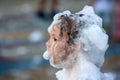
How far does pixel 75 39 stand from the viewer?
884 millimetres

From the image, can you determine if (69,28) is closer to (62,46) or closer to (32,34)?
(62,46)

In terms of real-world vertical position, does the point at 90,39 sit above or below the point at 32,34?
below

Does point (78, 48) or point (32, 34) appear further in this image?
point (32, 34)

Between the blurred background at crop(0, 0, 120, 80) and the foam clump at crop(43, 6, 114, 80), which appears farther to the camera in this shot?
the blurred background at crop(0, 0, 120, 80)

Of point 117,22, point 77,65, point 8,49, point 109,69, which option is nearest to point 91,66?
point 77,65

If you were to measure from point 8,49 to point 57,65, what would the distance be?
4.47 meters

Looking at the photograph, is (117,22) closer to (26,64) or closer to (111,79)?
(26,64)

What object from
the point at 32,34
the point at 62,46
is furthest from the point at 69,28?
the point at 32,34

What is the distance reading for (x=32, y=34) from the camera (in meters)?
5.84

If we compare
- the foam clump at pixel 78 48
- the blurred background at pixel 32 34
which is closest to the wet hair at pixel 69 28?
the foam clump at pixel 78 48

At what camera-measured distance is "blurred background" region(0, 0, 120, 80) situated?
4.50m

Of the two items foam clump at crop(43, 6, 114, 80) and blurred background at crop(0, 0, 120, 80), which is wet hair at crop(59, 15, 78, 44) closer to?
foam clump at crop(43, 6, 114, 80)

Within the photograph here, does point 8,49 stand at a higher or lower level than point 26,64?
higher

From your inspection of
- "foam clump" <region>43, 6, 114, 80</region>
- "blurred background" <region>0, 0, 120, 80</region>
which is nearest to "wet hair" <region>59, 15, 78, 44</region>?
"foam clump" <region>43, 6, 114, 80</region>
